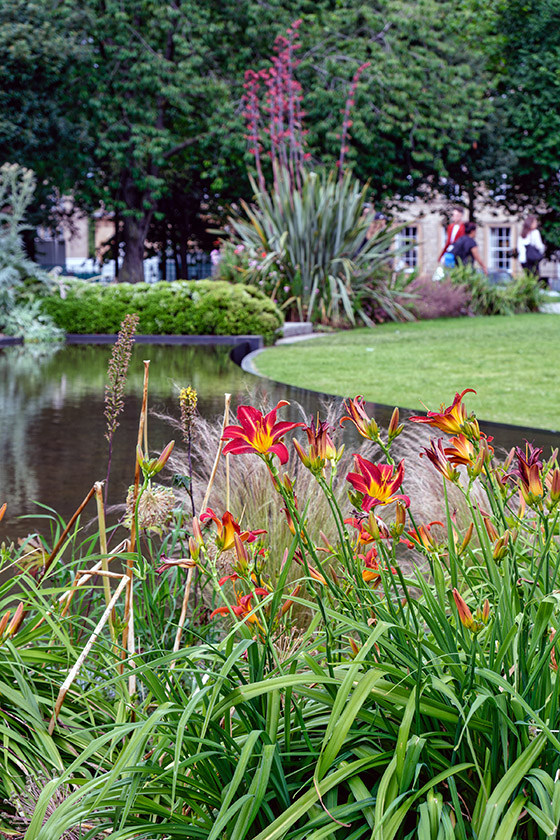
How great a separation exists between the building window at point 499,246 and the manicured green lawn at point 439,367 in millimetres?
30925

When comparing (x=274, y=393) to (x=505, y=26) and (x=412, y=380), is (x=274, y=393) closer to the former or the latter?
(x=412, y=380)

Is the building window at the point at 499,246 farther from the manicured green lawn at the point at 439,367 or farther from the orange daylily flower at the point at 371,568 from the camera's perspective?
the orange daylily flower at the point at 371,568

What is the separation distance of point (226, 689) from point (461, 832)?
0.38 m

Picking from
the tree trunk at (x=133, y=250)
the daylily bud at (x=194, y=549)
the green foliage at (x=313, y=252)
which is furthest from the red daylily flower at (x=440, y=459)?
the tree trunk at (x=133, y=250)

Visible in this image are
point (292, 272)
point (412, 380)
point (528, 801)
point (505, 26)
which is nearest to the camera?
point (528, 801)

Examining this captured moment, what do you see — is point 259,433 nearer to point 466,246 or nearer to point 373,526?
point 373,526

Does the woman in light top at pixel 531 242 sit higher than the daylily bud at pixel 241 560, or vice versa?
the woman in light top at pixel 531 242

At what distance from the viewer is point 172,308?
586 inches

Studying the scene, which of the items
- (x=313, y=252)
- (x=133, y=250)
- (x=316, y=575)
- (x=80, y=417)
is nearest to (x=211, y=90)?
(x=133, y=250)

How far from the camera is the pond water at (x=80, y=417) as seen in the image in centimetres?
431

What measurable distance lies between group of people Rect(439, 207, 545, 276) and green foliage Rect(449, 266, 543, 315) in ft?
1.10

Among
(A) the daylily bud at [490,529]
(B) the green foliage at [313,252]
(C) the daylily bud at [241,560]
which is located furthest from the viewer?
(B) the green foliage at [313,252]

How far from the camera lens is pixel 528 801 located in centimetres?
119

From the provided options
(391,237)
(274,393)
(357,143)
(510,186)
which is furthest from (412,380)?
(510,186)
